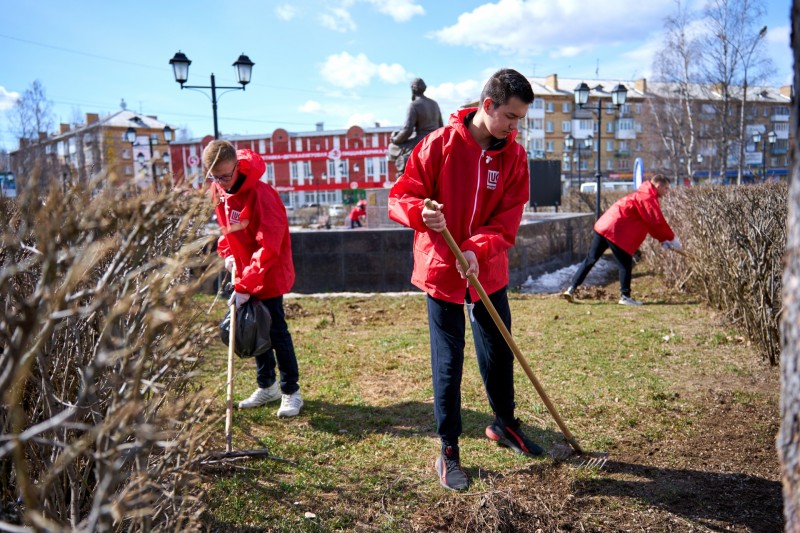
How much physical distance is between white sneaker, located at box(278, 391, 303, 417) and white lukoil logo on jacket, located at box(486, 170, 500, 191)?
1897mm

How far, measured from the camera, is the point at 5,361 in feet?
3.90

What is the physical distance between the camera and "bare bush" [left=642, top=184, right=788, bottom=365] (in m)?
4.64

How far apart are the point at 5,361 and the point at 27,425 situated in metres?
1.06

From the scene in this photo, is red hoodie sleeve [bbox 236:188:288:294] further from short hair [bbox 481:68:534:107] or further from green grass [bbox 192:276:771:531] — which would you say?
short hair [bbox 481:68:534:107]

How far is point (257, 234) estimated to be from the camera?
365 centimetres

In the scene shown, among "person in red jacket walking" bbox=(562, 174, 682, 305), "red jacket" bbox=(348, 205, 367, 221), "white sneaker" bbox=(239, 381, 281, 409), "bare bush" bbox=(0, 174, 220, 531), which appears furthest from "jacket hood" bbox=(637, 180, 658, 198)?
"red jacket" bbox=(348, 205, 367, 221)

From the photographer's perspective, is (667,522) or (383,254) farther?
(383,254)

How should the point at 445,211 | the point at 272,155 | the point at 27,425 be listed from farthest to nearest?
1. the point at 272,155
2. the point at 445,211
3. the point at 27,425

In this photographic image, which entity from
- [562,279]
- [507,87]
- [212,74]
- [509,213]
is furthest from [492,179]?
[212,74]

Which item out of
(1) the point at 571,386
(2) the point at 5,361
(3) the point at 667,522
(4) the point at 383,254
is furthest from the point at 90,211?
(4) the point at 383,254

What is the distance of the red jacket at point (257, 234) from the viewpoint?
3641mm

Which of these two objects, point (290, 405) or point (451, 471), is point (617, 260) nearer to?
point (290, 405)

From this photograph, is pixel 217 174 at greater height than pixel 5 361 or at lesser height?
greater

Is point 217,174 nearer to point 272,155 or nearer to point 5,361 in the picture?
point 5,361
